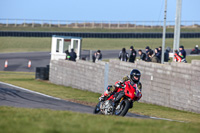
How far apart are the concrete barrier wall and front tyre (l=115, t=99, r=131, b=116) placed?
5.60 m

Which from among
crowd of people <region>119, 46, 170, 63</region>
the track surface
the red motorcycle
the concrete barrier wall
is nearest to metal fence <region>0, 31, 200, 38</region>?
crowd of people <region>119, 46, 170, 63</region>

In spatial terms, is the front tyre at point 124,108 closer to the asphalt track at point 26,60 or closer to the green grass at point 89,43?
the asphalt track at point 26,60

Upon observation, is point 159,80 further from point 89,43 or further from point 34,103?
point 89,43

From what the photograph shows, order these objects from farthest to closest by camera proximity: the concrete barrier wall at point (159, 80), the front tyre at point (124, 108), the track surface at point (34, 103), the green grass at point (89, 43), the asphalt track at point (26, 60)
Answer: the green grass at point (89, 43)
the asphalt track at point (26, 60)
the concrete barrier wall at point (159, 80)
the track surface at point (34, 103)
the front tyre at point (124, 108)

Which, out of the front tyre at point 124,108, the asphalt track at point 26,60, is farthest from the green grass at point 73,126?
the asphalt track at point 26,60

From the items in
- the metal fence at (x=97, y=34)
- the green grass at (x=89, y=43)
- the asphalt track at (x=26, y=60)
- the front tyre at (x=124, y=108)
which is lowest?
the front tyre at (x=124, y=108)

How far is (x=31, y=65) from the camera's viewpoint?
42.0 meters

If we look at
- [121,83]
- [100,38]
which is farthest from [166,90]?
[100,38]

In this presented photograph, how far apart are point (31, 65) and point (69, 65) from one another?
16.1 m

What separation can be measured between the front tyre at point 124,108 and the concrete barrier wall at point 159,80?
560 centimetres

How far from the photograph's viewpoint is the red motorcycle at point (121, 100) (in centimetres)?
1102

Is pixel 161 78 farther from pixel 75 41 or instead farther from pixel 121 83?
pixel 75 41

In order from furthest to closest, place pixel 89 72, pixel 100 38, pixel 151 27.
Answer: pixel 151 27 < pixel 100 38 < pixel 89 72

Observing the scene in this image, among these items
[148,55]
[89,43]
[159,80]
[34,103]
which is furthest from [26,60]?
[34,103]
